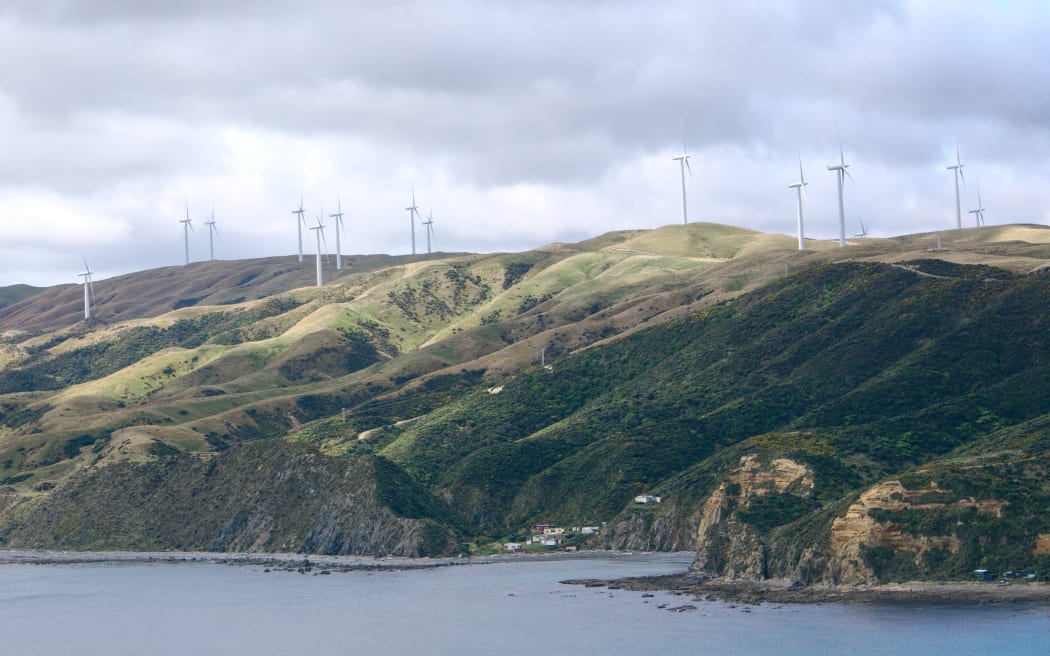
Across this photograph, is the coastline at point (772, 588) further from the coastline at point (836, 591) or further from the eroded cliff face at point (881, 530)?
the eroded cliff face at point (881, 530)

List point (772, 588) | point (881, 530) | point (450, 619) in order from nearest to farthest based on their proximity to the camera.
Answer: point (881, 530) → point (772, 588) → point (450, 619)

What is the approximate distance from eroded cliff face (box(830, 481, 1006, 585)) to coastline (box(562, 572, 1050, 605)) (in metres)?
2.40

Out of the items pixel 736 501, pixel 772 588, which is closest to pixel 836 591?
pixel 772 588

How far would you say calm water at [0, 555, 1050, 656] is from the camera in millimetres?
126000

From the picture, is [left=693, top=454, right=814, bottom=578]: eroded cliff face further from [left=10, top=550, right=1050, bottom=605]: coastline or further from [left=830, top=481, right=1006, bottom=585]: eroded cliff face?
[left=830, top=481, right=1006, bottom=585]: eroded cliff face

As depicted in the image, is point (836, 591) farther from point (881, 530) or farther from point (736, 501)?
point (736, 501)

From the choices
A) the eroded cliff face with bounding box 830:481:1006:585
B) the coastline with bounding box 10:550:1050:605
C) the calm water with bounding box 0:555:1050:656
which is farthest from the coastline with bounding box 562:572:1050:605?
the eroded cliff face with bounding box 830:481:1006:585

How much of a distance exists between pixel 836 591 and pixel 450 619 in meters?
37.9

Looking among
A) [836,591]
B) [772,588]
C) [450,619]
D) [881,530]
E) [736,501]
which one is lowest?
[450,619]

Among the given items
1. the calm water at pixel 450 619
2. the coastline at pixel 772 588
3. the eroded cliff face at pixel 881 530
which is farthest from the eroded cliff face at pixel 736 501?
the eroded cliff face at pixel 881 530

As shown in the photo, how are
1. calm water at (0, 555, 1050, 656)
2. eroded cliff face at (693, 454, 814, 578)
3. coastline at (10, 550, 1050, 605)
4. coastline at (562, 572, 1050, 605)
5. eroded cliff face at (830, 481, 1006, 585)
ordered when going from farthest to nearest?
1. eroded cliff face at (693, 454, 814, 578)
2. eroded cliff face at (830, 481, 1006, 585)
3. coastline at (10, 550, 1050, 605)
4. coastline at (562, 572, 1050, 605)
5. calm water at (0, 555, 1050, 656)

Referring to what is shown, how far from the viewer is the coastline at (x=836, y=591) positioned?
435 feet

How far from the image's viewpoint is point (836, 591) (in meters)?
142

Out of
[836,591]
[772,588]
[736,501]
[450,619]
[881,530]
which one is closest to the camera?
[836,591]
